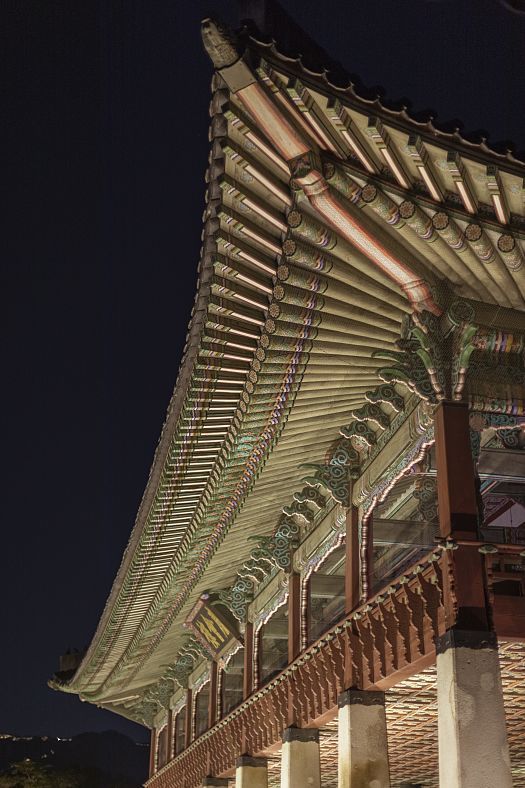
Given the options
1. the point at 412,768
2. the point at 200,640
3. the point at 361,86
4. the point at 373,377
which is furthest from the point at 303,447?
the point at 200,640

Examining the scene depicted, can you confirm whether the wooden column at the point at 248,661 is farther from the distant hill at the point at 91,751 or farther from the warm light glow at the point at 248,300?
the distant hill at the point at 91,751

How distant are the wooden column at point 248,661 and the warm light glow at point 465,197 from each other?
11479 mm

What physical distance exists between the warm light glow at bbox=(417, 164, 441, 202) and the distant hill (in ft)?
349

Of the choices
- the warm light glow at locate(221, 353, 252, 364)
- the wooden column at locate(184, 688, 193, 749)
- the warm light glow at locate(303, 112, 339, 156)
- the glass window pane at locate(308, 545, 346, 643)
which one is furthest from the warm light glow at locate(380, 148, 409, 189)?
the wooden column at locate(184, 688, 193, 749)

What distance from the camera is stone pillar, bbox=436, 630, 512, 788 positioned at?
862 centimetres

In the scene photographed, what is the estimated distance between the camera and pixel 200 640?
2220cm

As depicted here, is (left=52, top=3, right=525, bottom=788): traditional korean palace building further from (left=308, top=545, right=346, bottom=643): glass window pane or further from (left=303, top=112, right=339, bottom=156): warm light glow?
(left=308, top=545, right=346, bottom=643): glass window pane

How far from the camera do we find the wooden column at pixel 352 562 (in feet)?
42.6

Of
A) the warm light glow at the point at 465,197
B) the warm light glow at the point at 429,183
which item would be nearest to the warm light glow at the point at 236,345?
the warm light glow at the point at 429,183

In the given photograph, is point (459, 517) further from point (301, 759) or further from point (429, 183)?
point (301, 759)

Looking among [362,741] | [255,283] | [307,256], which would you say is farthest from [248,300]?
[362,741]

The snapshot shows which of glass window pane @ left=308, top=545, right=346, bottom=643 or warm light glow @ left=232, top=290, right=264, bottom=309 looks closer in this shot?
warm light glow @ left=232, top=290, right=264, bottom=309

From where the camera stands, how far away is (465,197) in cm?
937

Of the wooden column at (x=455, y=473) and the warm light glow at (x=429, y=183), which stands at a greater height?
the warm light glow at (x=429, y=183)
